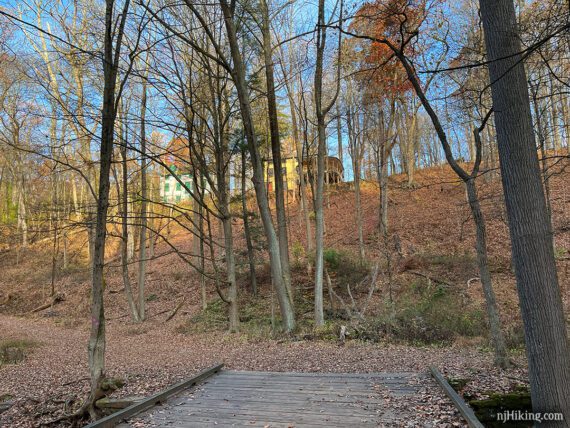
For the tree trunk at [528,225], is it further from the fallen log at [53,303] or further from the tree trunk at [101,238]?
the fallen log at [53,303]

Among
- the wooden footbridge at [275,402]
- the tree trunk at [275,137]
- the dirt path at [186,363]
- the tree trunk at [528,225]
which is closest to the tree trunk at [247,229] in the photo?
the tree trunk at [275,137]

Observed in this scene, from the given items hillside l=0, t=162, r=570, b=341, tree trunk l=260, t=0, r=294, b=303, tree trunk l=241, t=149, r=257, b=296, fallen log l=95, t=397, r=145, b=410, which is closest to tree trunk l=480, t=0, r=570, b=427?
fallen log l=95, t=397, r=145, b=410

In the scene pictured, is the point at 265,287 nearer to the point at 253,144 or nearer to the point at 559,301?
the point at 253,144

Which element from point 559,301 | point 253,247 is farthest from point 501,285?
point 559,301

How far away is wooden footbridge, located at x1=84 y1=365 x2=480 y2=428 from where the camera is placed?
4.25 metres

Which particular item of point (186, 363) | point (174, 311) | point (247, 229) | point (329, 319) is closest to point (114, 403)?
point (186, 363)

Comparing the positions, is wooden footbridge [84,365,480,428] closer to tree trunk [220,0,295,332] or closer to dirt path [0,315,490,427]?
dirt path [0,315,490,427]

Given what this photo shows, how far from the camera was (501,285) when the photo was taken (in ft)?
45.5

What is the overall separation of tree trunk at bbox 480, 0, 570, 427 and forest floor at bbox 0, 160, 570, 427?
1.01 meters

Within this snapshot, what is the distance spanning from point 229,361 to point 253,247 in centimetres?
845

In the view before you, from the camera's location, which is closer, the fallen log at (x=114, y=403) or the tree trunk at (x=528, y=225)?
the tree trunk at (x=528, y=225)

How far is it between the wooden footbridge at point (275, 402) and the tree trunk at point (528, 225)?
2.84 feet

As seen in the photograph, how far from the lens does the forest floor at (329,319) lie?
6.93 metres

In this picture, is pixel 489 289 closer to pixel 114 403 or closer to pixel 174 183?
pixel 114 403
